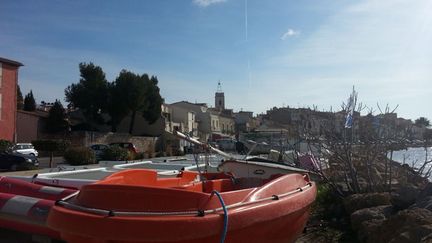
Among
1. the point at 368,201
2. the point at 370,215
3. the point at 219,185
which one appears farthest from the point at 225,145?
the point at 370,215

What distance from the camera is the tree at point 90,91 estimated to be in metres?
58.1

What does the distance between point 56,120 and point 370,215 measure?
5071cm

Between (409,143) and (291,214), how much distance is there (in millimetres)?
5585

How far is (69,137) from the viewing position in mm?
50156

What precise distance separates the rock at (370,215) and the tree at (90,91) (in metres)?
53.4

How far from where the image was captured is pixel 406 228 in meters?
5.55

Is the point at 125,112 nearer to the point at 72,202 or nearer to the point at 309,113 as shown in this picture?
the point at 309,113

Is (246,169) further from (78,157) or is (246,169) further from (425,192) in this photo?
(78,157)

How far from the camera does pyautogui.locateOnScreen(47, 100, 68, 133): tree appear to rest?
53.9 m

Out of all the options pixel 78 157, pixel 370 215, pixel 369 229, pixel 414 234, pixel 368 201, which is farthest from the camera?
pixel 78 157

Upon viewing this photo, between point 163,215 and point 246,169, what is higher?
point 246,169

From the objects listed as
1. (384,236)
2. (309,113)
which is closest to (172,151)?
Answer: (309,113)

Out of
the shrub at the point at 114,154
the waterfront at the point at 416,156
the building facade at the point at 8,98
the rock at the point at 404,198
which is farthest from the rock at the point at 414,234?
the building facade at the point at 8,98

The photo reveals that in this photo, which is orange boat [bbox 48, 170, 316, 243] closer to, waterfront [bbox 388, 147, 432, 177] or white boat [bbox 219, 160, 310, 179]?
white boat [bbox 219, 160, 310, 179]
